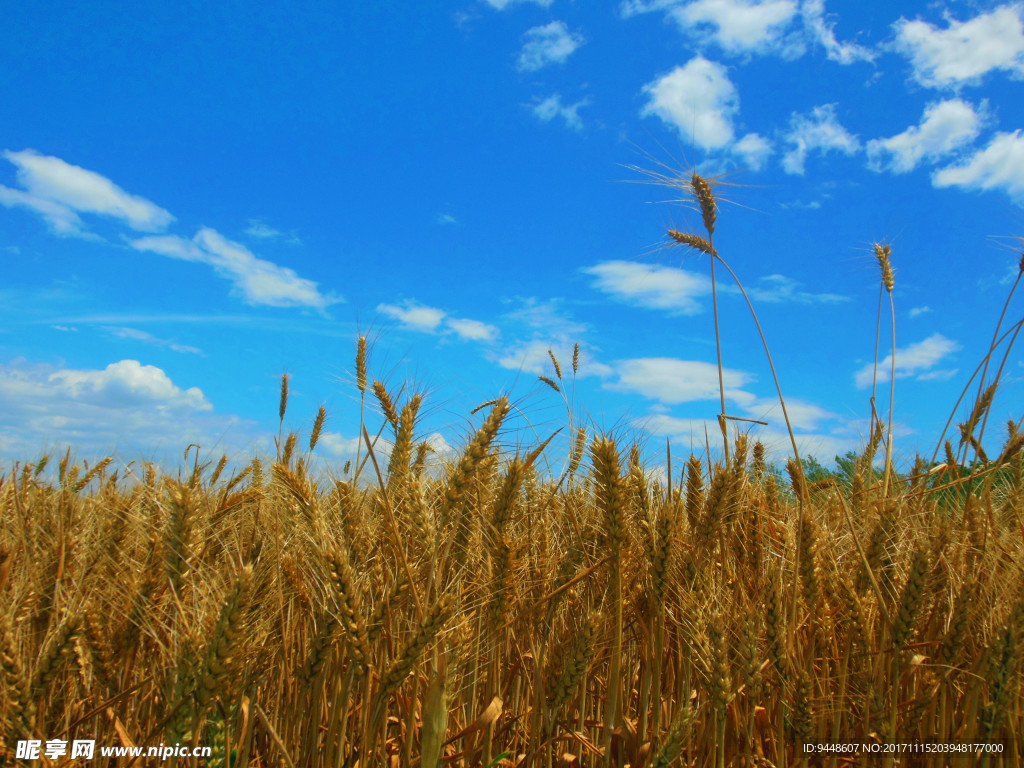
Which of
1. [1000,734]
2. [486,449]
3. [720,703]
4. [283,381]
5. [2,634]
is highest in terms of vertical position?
[283,381]

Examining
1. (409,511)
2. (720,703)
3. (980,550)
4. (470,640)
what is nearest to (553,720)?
(470,640)

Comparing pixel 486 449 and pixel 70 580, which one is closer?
pixel 486 449

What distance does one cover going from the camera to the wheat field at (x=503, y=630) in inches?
73.0

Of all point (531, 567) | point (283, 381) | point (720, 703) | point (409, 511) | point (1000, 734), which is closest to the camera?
point (720, 703)

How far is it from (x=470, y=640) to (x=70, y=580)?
189 centimetres

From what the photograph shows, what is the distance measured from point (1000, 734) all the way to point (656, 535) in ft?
4.62

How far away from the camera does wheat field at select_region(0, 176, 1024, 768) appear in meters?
1.86

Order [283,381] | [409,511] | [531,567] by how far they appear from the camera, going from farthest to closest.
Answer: [283,381], [531,567], [409,511]

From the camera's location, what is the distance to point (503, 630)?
2.38 metres

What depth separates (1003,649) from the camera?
196 centimetres

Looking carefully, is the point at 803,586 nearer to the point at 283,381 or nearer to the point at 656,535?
the point at 656,535

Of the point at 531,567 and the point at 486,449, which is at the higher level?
the point at 486,449

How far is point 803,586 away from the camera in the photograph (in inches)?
89.5

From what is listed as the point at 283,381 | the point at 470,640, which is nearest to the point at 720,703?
the point at 470,640
